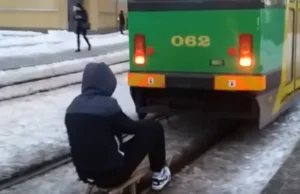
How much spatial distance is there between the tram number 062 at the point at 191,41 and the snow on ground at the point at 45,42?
15943 mm

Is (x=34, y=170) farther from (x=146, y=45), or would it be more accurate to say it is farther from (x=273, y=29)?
(x=273, y=29)

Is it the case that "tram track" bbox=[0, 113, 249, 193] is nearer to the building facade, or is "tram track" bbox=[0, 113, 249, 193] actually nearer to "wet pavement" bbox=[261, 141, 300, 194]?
"wet pavement" bbox=[261, 141, 300, 194]

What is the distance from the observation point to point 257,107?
863 centimetres

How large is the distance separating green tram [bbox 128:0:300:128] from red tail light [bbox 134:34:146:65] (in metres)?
0.01

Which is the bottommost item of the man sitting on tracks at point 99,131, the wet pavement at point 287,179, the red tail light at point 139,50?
the wet pavement at point 287,179

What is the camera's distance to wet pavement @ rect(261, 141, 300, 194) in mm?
6727

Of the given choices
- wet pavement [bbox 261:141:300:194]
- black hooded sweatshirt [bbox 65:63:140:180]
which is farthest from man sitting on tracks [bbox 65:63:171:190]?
wet pavement [bbox 261:141:300:194]

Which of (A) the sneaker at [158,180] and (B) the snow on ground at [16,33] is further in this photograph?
(B) the snow on ground at [16,33]

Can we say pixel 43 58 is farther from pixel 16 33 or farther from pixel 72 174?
pixel 72 174

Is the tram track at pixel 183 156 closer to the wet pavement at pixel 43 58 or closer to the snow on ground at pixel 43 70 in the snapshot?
the snow on ground at pixel 43 70

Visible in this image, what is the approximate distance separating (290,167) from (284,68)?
2147 mm

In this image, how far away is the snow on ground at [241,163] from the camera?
6910 millimetres

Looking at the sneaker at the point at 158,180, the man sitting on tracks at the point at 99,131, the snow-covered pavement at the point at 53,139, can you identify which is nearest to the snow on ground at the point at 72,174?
the snow-covered pavement at the point at 53,139

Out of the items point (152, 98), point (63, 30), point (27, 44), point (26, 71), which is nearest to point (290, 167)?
point (152, 98)
